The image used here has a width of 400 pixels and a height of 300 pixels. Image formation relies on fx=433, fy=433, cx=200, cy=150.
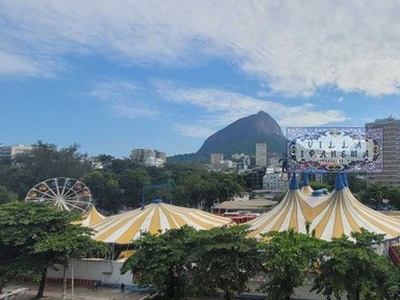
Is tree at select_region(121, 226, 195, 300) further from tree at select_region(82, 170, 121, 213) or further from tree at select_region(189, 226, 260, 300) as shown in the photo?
tree at select_region(82, 170, 121, 213)

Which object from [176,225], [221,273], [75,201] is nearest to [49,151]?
[75,201]

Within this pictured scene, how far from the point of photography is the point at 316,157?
1034 inches

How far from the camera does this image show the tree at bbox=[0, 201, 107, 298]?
21422 millimetres

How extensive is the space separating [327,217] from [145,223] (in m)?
12.2

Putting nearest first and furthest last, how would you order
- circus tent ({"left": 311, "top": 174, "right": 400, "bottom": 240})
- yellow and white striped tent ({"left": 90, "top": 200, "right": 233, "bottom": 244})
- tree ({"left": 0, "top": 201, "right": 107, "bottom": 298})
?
tree ({"left": 0, "top": 201, "right": 107, "bottom": 298}), circus tent ({"left": 311, "top": 174, "right": 400, "bottom": 240}), yellow and white striped tent ({"left": 90, "top": 200, "right": 233, "bottom": 244})

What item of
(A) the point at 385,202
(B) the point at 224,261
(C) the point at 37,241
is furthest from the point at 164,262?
(A) the point at 385,202

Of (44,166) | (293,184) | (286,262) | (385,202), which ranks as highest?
(44,166)

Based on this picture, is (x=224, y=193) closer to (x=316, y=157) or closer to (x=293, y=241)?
(x=316, y=157)

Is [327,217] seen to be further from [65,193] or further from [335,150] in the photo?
[65,193]

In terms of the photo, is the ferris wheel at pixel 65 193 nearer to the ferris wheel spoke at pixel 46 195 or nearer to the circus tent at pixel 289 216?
the ferris wheel spoke at pixel 46 195

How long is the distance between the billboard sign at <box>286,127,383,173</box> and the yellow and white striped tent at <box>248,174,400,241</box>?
1195mm

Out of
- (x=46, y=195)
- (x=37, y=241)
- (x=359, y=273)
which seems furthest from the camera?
(x=46, y=195)

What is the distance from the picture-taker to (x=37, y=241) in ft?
72.6

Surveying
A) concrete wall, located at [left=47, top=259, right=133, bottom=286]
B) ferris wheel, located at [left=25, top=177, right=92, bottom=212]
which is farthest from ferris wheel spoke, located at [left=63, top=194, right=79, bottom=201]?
concrete wall, located at [left=47, top=259, right=133, bottom=286]
